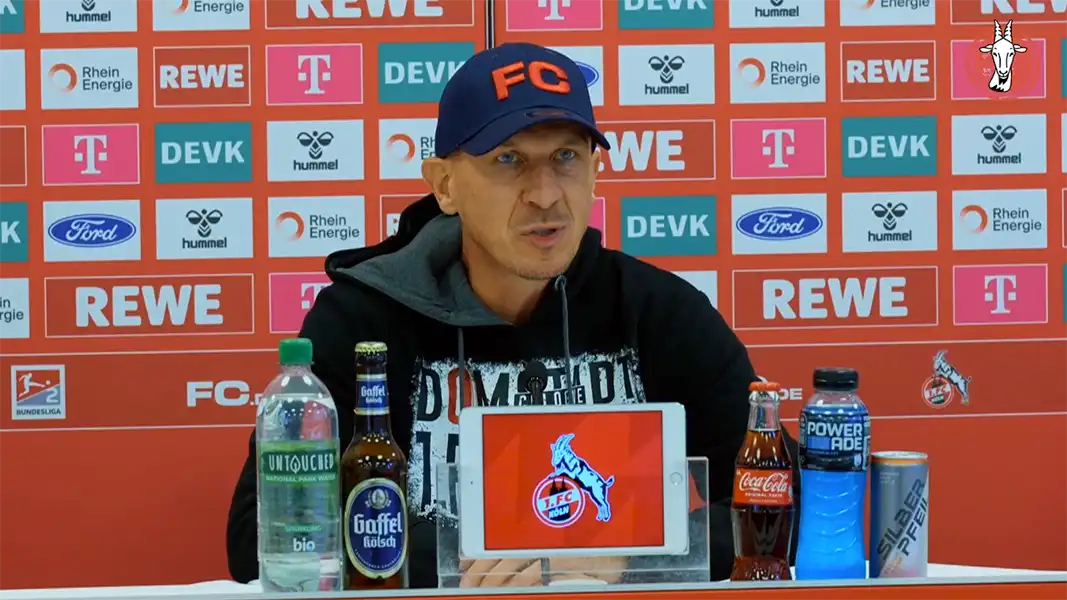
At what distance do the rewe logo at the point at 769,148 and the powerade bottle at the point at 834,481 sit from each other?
60.9 inches

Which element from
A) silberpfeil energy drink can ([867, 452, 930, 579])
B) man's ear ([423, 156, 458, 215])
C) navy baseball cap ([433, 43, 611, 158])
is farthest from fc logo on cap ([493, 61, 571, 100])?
silberpfeil energy drink can ([867, 452, 930, 579])

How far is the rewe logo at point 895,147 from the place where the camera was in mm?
2492

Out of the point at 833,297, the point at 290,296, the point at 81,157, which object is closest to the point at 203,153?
the point at 81,157

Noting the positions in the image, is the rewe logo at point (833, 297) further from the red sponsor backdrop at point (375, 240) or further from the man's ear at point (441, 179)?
the man's ear at point (441, 179)

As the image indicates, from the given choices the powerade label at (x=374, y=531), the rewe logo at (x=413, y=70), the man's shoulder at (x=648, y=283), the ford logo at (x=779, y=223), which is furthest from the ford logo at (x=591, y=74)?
the powerade label at (x=374, y=531)

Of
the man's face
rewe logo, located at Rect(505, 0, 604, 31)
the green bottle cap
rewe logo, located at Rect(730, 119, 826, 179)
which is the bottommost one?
the green bottle cap

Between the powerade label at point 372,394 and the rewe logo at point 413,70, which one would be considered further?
the rewe logo at point 413,70

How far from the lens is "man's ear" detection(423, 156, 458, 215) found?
152 cm

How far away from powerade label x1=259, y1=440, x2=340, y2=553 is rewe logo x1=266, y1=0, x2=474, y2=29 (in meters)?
1.69

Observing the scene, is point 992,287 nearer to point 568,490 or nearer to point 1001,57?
point 1001,57

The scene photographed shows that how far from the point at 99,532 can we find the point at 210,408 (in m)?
Result: 0.39

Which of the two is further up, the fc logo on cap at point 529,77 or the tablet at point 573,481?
the fc logo on cap at point 529,77

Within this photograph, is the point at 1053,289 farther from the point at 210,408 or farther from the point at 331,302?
the point at 210,408

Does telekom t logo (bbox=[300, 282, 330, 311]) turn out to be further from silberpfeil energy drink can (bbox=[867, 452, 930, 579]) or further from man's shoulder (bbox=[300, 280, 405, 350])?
silberpfeil energy drink can (bbox=[867, 452, 930, 579])
